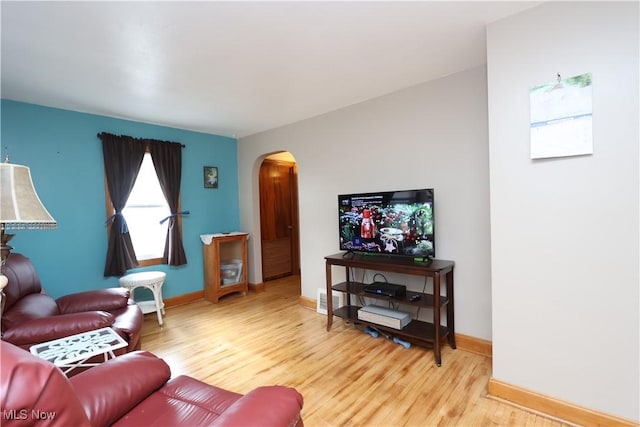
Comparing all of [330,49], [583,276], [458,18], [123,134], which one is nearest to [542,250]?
[583,276]

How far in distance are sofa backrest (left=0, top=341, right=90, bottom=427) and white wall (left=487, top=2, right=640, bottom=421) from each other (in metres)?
2.16

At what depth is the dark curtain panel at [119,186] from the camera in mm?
3473

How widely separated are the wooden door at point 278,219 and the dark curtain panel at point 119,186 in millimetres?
2003

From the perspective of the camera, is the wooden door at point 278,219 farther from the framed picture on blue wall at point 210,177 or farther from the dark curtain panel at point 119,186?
the dark curtain panel at point 119,186

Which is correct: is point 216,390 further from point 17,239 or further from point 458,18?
point 17,239

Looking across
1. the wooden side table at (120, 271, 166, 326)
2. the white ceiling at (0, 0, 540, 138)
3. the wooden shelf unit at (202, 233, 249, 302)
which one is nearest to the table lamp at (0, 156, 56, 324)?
the white ceiling at (0, 0, 540, 138)

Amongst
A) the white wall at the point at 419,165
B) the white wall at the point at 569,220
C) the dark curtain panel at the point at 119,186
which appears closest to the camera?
the white wall at the point at 569,220

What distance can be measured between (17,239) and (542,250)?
4407mm

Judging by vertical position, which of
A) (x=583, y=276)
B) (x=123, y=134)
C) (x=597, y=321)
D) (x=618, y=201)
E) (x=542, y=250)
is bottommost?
(x=597, y=321)

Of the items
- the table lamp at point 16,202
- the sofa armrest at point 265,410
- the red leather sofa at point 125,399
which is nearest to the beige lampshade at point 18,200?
the table lamp at point 16,202

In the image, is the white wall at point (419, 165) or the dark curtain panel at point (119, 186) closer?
the white wall at point (419, 165)

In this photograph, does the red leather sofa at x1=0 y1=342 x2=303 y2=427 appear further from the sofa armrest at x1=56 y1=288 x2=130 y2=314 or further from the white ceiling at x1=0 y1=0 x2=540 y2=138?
the white ceiling at x1=0 y1=0 x2=540 y2=138

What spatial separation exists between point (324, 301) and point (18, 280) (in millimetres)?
A: 2766

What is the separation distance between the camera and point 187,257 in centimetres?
421
